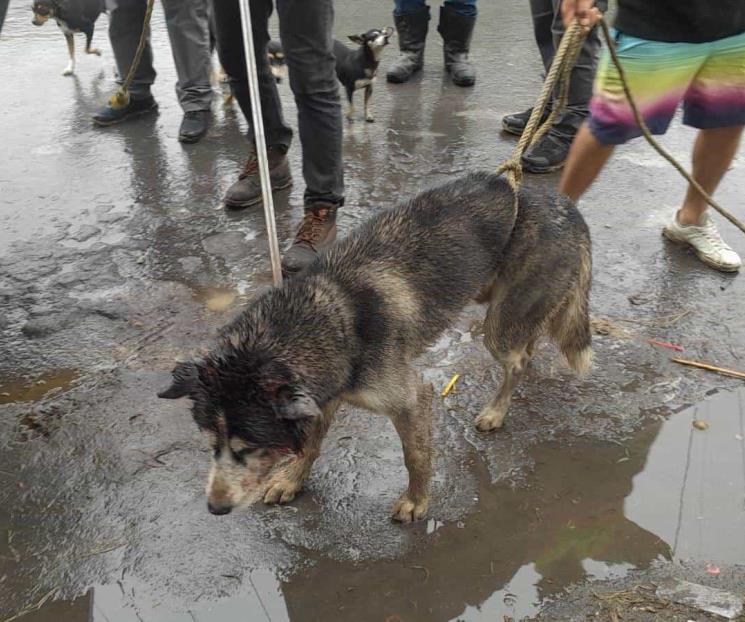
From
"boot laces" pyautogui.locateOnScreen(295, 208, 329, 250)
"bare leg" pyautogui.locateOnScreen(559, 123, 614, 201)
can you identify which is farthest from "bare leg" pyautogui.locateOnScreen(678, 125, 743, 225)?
"boot laces" pyautogui.locateOnScreen(295, 208, 329, 250)

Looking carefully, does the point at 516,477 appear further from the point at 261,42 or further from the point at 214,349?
the point at 261,42

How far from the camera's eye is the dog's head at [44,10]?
23.3 ft

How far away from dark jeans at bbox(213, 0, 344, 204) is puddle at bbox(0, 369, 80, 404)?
1724 mm

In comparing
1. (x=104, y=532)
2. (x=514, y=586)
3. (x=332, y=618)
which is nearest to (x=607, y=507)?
(x=514, y=586)

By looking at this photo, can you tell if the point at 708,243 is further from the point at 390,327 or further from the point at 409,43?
the point at 409,43

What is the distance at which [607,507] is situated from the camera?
2.58 m

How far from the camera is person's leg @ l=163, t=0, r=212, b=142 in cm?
515

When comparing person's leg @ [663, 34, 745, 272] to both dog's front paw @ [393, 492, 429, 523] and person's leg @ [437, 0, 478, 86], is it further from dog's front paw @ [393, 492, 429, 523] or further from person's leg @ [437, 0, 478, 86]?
person's leg @ [437, 0, 478, 86]

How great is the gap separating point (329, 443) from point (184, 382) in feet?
3.20

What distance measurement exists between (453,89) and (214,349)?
5327 mm

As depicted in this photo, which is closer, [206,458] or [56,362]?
[206,458]

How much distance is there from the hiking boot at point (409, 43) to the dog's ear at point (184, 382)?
554 cm

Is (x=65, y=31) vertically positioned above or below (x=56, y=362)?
above

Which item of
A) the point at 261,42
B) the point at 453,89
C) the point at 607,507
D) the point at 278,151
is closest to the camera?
the point at 607,507
